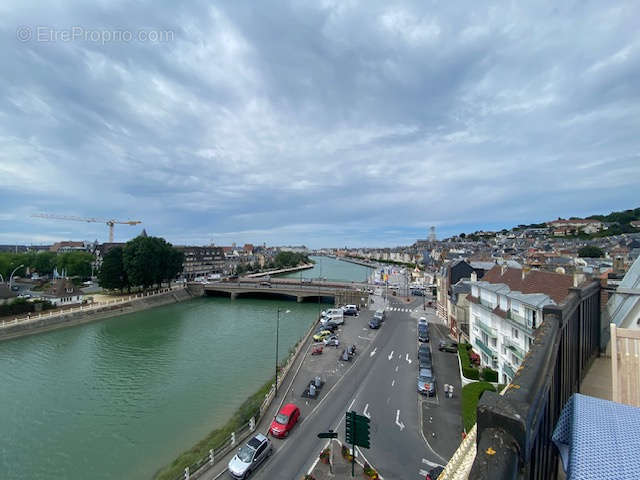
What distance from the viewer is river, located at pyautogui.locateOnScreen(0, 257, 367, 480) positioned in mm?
11547

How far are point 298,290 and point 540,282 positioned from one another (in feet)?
109

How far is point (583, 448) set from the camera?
1.51 meters

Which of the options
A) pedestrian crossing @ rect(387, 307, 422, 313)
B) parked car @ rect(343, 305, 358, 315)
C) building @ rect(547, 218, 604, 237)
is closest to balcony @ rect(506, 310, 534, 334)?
parked car @ rect(343, 305, 358, 315)

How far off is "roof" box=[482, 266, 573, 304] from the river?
15092 mm

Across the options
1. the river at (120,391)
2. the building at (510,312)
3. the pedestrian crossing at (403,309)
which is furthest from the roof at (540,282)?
the pedestrian crossing at (403,309)

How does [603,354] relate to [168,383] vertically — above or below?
Answer: above

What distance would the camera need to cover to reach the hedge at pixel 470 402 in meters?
10.5

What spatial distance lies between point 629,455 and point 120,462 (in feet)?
49.8

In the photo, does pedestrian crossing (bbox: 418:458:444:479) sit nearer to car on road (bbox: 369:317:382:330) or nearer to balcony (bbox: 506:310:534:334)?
balcony (bbox: 506:310:534:334)

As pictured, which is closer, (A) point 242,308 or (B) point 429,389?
(B) point 429,389

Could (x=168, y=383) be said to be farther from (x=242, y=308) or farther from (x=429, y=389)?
(x=242, y=308)

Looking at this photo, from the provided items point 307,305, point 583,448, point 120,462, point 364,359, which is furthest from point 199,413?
point 307,305

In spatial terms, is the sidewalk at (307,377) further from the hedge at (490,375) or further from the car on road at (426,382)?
the hedge at (490,375)

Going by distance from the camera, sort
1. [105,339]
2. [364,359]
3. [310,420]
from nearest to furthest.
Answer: [310,420]
[364,359]
[105,339]
